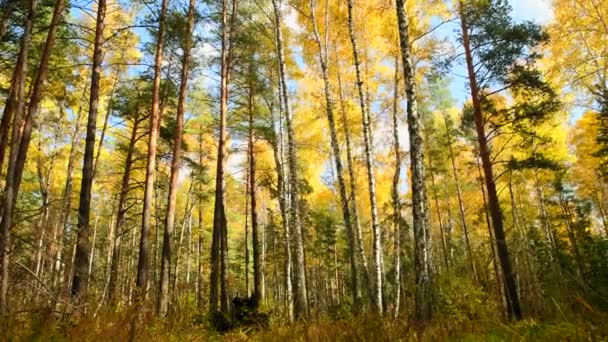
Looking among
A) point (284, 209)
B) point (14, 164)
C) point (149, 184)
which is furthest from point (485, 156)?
point (14, 164)

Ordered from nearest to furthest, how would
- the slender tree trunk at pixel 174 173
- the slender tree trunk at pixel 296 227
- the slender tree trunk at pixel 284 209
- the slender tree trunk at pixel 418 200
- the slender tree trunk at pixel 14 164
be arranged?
the slender tree trunk at pixel 14 164 → the slender tree trunk at pixel 418 200 → the slender tree trunk at pixel 296 227 → the slender tree trunk at pixel 174 173 → the slender tree trunk at pixel 284 209

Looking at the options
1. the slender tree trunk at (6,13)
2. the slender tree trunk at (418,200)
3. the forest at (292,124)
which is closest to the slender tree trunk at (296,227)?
the forest at (292,124)

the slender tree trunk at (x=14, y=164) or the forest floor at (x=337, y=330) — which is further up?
the slender tree trunk at (x=14, y=164)

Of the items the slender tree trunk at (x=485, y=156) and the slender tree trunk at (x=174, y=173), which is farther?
the slender tree trunk at (x=174, y=173)

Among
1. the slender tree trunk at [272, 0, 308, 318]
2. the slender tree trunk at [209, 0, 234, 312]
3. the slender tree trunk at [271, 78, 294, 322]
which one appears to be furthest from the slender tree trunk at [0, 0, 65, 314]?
the slender tree trunk at [271, 78, 294, 322]

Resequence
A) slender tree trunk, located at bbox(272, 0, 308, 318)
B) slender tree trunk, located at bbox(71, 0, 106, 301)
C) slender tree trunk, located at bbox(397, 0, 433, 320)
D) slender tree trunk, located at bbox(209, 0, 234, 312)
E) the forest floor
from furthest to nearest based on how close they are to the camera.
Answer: slender tree trunk, located at bbox(209, 0, 234, 312) → slender tree trunk, located at bbox(272, 0, 308, 318) → slender tree trunk, located at bbox(71, 0, 106, 301) → slender tree trunk, located at bbox(397, 0, 433, 320) → the forest floor

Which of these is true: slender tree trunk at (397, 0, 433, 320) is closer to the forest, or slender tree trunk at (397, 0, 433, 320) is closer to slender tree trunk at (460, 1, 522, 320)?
the forest

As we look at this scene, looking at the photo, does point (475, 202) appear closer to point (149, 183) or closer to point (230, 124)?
point (230, 124)

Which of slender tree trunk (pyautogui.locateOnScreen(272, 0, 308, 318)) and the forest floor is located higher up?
slender tree trunk (pyautogui.locateOnScreen(272, 0, 308, 318))

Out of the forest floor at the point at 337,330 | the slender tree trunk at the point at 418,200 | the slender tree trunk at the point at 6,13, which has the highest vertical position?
the slender tree trunk at the point at 6,13

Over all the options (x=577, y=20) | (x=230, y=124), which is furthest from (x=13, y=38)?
(x=577, y=20)

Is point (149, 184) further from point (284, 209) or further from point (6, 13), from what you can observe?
point (6, 13)

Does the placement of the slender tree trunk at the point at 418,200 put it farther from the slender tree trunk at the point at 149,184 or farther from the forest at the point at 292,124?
the slender tree trunk at the point at 149,184

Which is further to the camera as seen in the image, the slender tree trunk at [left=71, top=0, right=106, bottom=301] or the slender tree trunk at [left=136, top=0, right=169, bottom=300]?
the slender tree trunk at [left=136, top=0, right=169, bottom=300]
